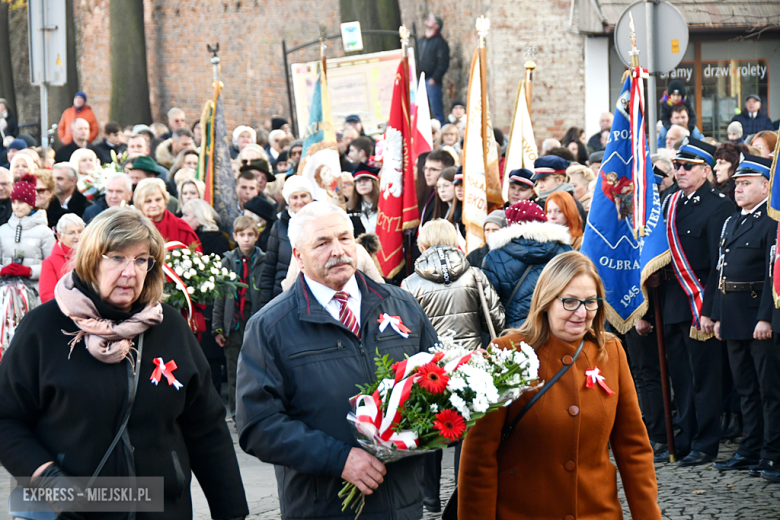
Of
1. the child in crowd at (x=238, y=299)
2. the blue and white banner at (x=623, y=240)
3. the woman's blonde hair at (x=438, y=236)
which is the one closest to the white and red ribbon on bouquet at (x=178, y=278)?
the child in crowd at (x=238, y=299)

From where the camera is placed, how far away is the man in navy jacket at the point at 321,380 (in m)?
3.69

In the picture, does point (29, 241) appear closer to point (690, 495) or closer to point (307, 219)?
point (307, 219)

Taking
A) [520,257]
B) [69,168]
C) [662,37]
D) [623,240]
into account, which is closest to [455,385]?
[520,257]

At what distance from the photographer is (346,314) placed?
3996 millimetres

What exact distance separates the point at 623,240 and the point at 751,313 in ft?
3.42

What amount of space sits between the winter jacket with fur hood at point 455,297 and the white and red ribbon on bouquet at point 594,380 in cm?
249

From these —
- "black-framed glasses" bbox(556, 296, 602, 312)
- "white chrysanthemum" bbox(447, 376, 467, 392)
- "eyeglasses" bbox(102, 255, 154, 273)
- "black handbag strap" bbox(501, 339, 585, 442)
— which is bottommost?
"black handbag strap" bbox(501, 339, 585, 442)

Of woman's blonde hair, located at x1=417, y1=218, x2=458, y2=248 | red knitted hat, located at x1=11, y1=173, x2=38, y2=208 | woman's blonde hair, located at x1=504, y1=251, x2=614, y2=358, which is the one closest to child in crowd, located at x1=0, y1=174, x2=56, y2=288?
red knitted hat, located at x1=11, y1=173, x2=38, y2=208

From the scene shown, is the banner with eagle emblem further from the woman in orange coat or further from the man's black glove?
the man's black glove

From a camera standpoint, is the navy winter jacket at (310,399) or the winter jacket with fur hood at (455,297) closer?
the navy winter jacket at (310,399)

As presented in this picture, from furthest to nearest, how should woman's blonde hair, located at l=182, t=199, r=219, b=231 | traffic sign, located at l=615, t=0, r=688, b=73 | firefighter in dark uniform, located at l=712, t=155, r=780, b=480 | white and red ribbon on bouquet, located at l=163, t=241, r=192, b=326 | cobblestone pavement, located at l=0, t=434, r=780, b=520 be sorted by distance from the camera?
woman's blonde hair, located at l=182, t=199, r=219, b=231 → traffic sign, located at l=615, t=0, r=688, b=73 → white and red ribbon on bouquet, located at l=163, t=241, r=192, b=326 → firefighter in dark uniform, located at l=712, t=155, r=780, b=480 → cobblestone pavement, located at l=0, t=434, r=780, b=520

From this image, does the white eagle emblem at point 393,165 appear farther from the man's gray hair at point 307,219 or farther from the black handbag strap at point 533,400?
the black handbag strap at point 533,400

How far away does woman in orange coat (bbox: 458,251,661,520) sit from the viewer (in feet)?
13.0

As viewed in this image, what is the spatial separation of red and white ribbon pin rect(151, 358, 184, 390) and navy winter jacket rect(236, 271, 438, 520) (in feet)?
0.79
